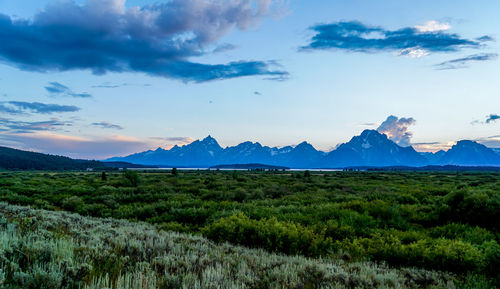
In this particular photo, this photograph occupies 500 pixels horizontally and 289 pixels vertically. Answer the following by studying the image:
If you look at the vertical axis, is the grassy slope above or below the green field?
above

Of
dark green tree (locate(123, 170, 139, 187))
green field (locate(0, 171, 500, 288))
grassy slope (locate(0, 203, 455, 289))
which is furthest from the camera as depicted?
dark green tree (locate(123, 170, 139, 187))

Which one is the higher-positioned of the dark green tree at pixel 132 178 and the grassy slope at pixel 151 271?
the grassy slope at pixel 151 271

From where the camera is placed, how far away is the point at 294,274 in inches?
208

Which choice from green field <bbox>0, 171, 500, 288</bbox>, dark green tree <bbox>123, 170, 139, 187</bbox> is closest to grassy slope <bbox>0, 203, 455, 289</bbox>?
green field <bbox>0, 171, 500, 288</bbox>

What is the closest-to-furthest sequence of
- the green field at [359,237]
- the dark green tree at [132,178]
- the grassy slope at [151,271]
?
the grassy slope at [151,271], the green field at [359,237], the dark green tree at [132,178]

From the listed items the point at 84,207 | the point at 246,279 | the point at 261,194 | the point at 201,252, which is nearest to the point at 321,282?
the point at 246,279

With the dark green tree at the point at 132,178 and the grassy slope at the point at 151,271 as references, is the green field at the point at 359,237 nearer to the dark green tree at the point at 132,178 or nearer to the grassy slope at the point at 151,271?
the grassy slope at the point at 151,271

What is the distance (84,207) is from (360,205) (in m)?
19.8

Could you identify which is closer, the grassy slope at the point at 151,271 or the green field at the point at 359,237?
the grassy slope at the point at 151,271

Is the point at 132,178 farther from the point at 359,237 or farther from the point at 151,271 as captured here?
the point at 151,271

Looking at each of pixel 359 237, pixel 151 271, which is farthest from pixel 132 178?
pixel 151 271

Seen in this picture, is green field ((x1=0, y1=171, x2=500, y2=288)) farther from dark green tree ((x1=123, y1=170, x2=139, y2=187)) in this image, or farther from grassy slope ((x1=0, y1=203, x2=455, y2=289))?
dark green tree ((x1=123, y1=170, x2=139, y2=187))

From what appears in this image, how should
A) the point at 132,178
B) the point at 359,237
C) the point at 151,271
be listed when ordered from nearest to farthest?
the point at 151,271 → the point at 359,237 → the point at 132,178

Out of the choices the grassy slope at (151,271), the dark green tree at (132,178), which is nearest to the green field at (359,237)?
the grassy slope at (151,271)
